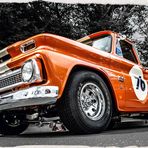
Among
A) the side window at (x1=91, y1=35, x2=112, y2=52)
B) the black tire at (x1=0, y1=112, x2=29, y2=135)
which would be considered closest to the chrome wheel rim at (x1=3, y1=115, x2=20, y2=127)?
the black tire at (x1=0, y1=112, x2=29, y2=135)

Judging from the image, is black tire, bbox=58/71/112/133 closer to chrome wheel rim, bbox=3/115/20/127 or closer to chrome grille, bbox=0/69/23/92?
chrome grille, bbox=0/69/23/92

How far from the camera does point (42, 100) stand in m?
3.54

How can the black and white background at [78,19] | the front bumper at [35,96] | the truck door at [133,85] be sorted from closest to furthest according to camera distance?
the front bumper at [35,96] → the truck door at [133,85] → the black and white background at [78,19]

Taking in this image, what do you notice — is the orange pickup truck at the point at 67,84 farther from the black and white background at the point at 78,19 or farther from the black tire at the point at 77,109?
the black and white background at the point at 78,19

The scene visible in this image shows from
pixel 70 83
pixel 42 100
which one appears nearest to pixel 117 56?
pixel 70 83

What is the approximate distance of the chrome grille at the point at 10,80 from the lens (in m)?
3.86

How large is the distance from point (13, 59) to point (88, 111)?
3.02ft

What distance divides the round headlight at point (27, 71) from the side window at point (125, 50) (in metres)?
1.45

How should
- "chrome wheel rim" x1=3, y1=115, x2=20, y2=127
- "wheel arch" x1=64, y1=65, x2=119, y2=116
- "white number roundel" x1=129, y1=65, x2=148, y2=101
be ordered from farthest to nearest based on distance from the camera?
"chrome wheel rim" x1=3, y1=115, x2=20, y2=127 < "white number roundel" x1=129, y1=65, x2=148, y2=101 < "wheel arch" x1=64, y1=65, x2=119, y2=116

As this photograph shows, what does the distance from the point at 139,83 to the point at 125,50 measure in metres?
0.57

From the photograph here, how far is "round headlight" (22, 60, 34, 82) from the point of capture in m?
3.63

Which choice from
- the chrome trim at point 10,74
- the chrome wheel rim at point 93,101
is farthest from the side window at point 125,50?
the chrome trim at point 10,74

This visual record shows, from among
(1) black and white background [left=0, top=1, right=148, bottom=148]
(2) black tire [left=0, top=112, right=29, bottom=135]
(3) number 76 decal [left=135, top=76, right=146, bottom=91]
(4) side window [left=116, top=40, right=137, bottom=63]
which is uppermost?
(1) black and white background [left=0, top=1, right=148, bottom=148]

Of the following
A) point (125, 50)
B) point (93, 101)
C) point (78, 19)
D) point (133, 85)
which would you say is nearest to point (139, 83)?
point (133, 85)
